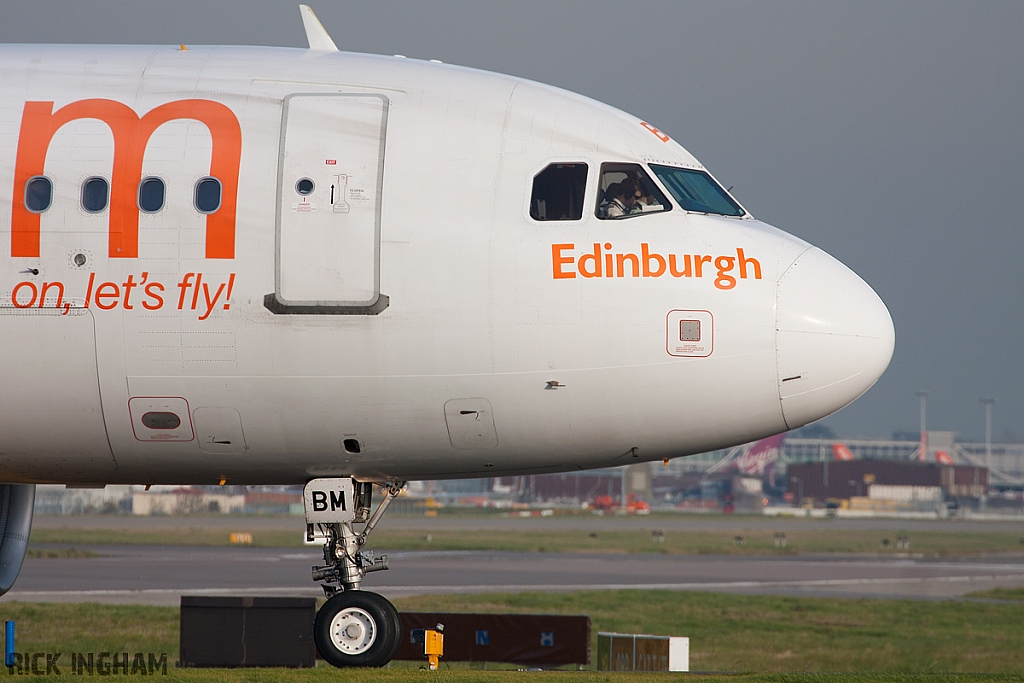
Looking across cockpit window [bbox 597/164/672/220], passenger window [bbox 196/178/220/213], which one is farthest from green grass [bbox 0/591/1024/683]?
passenger window [bbox 196/178/220/213]

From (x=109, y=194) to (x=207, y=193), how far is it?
0.94 m

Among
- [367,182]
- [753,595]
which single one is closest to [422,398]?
[367,182]

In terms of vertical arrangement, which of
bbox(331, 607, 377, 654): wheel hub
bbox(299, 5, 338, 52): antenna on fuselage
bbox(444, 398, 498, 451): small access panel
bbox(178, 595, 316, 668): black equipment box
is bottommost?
bbox(178, 595, 316, 668): black equipment box

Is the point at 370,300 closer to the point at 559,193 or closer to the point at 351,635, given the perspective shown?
the point at 559,193

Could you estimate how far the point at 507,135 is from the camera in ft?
37.5

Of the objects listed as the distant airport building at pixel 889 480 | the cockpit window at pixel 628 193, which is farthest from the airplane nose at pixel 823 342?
the distant airport building at pixel 889 480

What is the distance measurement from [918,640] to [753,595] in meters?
9.51

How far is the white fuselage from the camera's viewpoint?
10898mm

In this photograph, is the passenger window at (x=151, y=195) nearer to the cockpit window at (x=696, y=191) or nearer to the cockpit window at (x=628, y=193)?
the cockpit window at (x=628, y=193)

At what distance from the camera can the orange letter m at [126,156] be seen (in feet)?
36.0

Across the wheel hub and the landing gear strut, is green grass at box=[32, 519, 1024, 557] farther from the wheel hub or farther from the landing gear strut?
the wheel hub

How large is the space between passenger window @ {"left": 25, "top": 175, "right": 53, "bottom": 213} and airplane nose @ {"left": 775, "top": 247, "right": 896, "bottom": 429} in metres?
7.03

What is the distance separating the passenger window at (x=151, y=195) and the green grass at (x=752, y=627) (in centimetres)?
1671

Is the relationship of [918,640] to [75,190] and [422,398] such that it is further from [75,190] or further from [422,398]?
[75,190]
